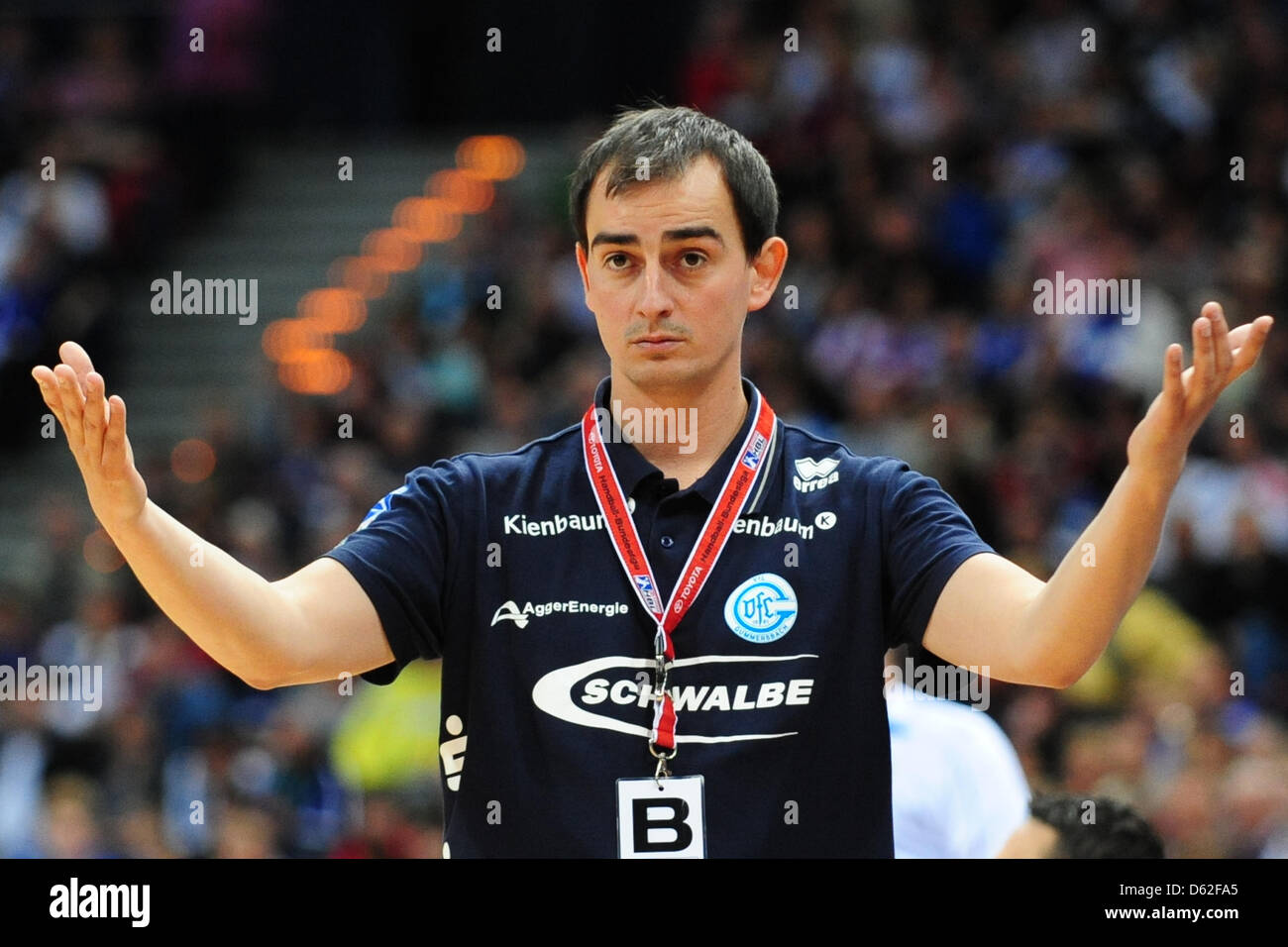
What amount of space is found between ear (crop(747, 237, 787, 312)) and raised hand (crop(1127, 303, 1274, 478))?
0.94m

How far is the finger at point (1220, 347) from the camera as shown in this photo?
291 centimetres

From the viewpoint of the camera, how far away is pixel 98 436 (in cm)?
303

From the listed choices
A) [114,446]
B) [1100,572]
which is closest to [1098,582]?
[1100,572]

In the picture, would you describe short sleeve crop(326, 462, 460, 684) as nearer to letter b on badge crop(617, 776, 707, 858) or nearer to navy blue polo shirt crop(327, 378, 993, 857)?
navy blue polo shirt crop(327, 378, 993, 857)

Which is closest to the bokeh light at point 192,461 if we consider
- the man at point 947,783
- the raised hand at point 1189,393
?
the man at point 947,783

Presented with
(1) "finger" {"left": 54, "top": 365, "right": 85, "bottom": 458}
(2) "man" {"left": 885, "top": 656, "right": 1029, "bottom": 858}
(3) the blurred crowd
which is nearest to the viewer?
(1) "finger" {"left": 54, "top": 365, "right": 85, "bottom": 458}

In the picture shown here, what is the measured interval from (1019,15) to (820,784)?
11.3m

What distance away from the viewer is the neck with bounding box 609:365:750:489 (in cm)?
355

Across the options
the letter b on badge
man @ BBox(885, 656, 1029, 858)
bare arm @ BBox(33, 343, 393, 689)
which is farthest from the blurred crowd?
bare arm @ BBox(33, 343, 393, 689)

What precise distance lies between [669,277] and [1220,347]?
1.03m

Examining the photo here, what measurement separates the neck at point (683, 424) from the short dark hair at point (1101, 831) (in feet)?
5.46

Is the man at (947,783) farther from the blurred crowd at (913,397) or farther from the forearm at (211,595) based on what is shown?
the forearm at (211,595)

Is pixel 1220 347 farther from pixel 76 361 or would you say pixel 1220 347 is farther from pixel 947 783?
pixel 947 783
